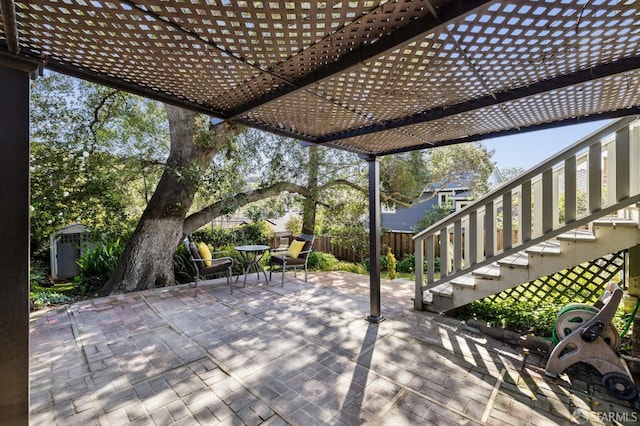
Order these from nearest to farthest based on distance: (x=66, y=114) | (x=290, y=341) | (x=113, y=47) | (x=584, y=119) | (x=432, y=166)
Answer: (x=113, y=47)
(x=584, y=119)
(x=290, y=341)
(x=66, y=114)
(x=432, y=166)

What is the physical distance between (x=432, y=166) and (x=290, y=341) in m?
7.11

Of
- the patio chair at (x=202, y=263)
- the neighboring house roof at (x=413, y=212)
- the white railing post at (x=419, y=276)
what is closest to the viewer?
the white railing post at (x=419, y=276)

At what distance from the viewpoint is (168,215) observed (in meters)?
5.77

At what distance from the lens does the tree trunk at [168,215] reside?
215 inches

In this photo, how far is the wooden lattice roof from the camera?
1.21 meters

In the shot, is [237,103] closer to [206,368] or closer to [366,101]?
[366,101]

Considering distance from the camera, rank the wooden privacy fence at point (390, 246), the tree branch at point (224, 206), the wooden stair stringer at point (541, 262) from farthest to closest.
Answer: the wooden privacy fence at point (390, 246) → the tree branch at point (224, 206) → the wooden stair stringer at point (541, 262)

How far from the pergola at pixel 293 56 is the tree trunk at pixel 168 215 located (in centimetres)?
397

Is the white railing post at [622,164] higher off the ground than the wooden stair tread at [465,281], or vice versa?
the white railing post at [622,164]

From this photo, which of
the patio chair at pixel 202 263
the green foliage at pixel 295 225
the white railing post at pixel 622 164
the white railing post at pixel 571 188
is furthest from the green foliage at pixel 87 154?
the white railing post at pixel 622 164

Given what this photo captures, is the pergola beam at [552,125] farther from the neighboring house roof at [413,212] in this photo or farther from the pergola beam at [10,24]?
the neighboring house roof at [413,212]

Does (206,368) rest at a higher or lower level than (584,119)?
lower

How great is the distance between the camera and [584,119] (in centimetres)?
248

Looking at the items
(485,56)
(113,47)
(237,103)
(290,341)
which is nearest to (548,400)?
(290,341)
